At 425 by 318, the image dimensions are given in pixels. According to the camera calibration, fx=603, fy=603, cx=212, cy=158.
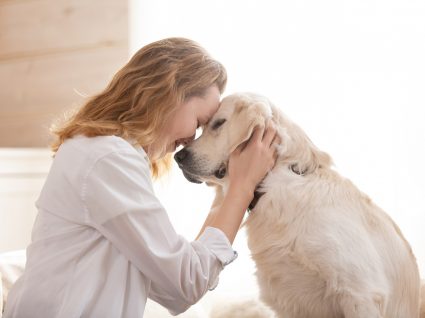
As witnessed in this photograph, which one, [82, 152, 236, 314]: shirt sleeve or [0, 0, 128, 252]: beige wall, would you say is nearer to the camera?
[82, 152, 236, 314]: shirt sleeve

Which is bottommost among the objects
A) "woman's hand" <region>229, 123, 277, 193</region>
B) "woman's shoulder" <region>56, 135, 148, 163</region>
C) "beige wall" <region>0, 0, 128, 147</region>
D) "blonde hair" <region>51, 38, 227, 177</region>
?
"beige wall" <region>0, 0, 128, 147</region>

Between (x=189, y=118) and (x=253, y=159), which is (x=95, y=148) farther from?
(x=253, y=159)

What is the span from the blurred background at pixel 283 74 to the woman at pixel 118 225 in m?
0.57

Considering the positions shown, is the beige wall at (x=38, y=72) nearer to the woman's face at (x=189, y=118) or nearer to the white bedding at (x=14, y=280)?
the white bedding at (x=14, y=280)

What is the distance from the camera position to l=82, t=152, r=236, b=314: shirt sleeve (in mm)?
1254

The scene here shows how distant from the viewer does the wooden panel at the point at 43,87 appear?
295cm

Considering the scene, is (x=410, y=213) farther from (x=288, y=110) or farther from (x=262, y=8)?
(x=262, y=8)

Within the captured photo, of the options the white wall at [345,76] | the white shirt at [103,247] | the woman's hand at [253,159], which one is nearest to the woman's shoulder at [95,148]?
the white shirt at [103,247]

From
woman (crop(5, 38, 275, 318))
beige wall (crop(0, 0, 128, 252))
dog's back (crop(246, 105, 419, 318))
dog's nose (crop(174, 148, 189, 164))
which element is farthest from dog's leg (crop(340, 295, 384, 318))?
beige wall (crop(0, 0, 128, 252))

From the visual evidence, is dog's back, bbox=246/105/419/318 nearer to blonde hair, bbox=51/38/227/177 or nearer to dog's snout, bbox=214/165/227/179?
dog's snout, bbox=214/165/227/179

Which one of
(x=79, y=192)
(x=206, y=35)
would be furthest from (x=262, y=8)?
(x=79, y=192)

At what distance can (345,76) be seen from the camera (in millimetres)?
2234

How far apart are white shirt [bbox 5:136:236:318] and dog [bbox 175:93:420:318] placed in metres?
0.23

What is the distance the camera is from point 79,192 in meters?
1.28
